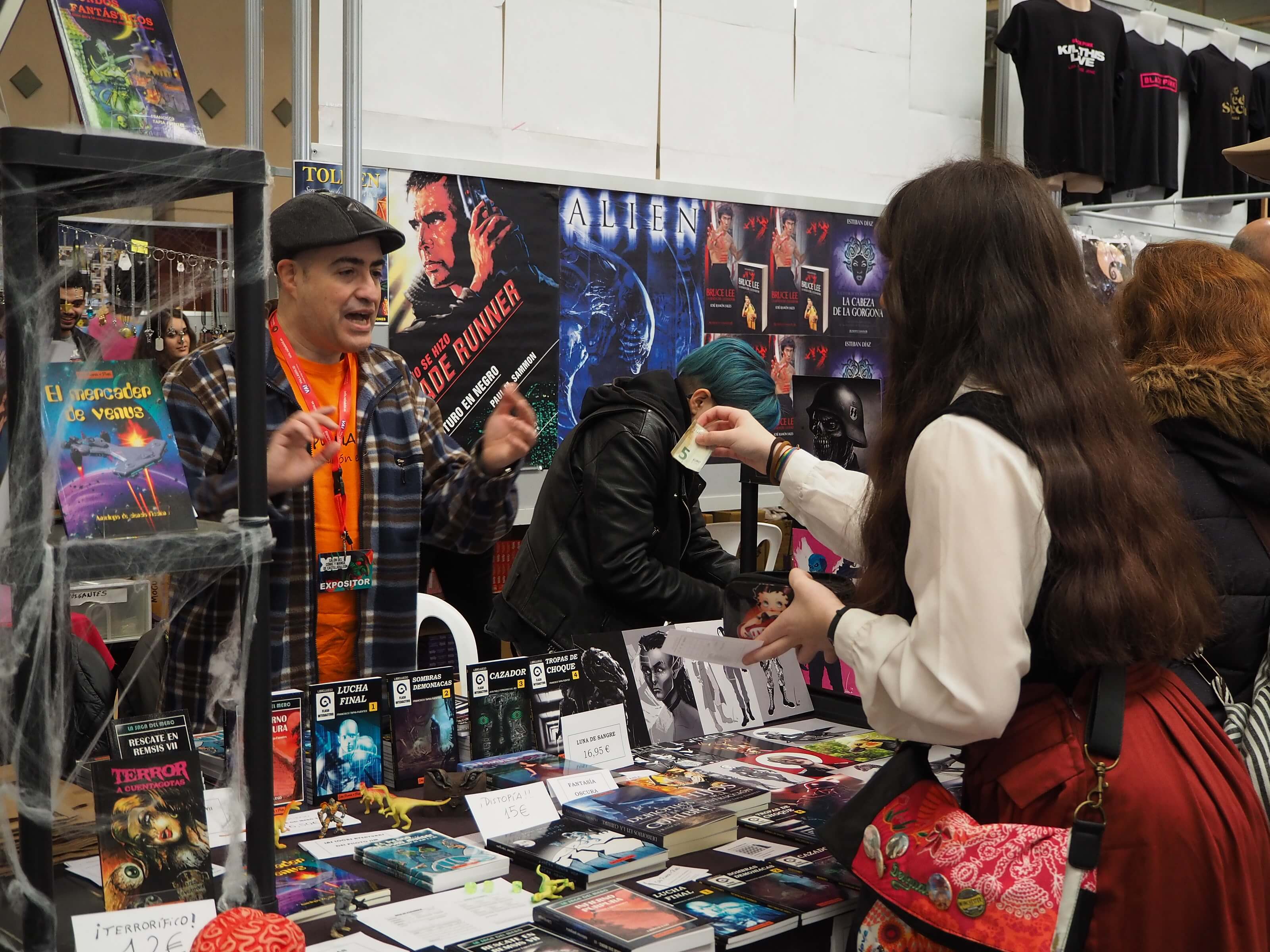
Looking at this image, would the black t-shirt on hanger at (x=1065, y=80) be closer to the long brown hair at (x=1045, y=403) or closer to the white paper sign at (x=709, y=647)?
the white paper sign at (x=709, y=647)

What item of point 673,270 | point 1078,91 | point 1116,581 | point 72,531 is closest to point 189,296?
point 72,531

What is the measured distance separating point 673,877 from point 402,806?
17.9 inches

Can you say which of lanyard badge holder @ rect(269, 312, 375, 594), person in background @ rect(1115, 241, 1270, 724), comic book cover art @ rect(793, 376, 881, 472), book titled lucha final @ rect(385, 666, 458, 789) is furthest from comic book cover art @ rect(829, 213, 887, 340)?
book titled lucha final @ rect(385, 666, 458, 789)

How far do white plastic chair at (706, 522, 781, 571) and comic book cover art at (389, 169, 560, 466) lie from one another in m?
0.88

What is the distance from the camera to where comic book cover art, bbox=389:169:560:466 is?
16.1ft

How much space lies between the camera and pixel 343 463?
2568 millimetres

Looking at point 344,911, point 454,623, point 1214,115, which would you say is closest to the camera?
point 344,911

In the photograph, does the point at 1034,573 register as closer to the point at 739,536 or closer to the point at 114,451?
the point at 114,451

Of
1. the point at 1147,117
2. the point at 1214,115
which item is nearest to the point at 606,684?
the point at 1147,117

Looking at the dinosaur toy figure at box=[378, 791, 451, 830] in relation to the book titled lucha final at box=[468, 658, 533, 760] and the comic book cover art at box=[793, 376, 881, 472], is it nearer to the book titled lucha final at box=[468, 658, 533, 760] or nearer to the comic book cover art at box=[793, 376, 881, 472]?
the book titled lucha final at box=[468, 658, 533, 760]

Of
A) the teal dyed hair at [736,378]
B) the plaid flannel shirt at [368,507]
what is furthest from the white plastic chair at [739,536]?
the plaid flannel shirt at [368,507]

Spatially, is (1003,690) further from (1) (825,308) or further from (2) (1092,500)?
(1) (825,308)

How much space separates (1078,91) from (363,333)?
18.1 ft

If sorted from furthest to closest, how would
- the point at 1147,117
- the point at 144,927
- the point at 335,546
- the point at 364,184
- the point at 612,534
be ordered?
1. the point at 1147,117
2. the point at 364,184
3. the point at 612,534
4. the point at 335,546
5. the point at 144,927
